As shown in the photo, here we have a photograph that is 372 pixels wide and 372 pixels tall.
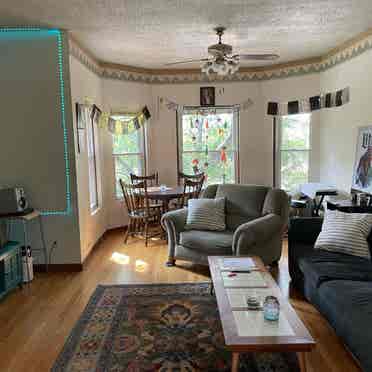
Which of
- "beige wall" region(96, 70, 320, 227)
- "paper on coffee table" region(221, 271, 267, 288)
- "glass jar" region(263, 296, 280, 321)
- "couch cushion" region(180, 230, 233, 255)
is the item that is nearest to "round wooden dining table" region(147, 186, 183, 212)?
"beige wall" region(96, 70, 320, 227)

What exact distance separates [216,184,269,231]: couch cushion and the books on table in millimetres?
1027

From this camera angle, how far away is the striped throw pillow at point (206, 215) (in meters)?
4.13

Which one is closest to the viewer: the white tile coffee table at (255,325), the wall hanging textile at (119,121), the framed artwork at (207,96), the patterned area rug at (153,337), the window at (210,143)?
the white tile coffee table at (255,325)

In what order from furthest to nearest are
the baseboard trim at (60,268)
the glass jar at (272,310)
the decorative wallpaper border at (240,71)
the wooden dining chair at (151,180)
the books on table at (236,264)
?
1. the wooden dining chair at (151,180)
2. the decorative wallpaper border at (240,71)
3. the baseboard trim at (60,268)
4. the books on table at (236,264)
5. the glass jar at (272,310)

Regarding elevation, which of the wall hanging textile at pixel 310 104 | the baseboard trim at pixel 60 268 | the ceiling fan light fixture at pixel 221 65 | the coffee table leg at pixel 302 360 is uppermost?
the ceiling fan light fixture at pixel 221 65

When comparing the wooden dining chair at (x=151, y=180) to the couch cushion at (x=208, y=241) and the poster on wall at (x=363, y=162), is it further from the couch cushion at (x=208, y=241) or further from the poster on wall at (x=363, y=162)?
the poster on wall at (x=363, y=162)

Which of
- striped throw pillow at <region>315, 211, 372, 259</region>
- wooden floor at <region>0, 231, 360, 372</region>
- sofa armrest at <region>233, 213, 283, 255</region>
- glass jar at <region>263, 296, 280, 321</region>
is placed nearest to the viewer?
glass jar at <region>263, 296, 280, 321</region>

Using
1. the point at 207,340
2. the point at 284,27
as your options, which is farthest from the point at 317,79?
the point at 207,340

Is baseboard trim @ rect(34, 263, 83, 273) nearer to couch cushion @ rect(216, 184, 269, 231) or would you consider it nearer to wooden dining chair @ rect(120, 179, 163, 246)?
wooden dining chair @ rect(120, 179, 163, 246)

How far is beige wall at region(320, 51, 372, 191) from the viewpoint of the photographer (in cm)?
434

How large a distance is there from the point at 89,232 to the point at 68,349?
2181 millimetres

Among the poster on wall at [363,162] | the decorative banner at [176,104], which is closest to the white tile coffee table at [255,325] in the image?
the poster on wall at [363,162]

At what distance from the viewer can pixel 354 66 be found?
179 inches

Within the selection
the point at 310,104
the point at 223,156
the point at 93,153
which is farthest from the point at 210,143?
the point at 93,153
